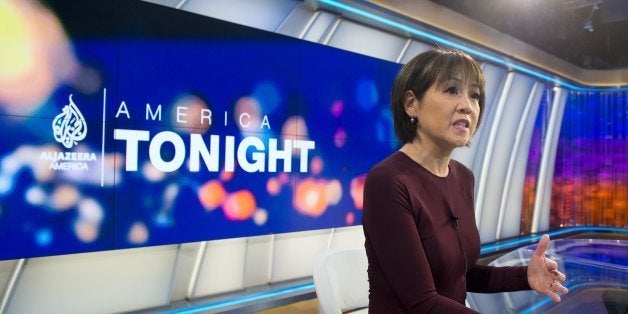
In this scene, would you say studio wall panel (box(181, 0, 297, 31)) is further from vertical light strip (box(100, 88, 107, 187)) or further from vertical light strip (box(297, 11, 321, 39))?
vertical light strip (box(100, 88, 107, 187))

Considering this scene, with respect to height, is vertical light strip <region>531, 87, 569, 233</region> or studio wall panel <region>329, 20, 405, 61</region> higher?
studio wall panel <region>329, 20, 405, 61</region>

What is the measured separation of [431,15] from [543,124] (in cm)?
394

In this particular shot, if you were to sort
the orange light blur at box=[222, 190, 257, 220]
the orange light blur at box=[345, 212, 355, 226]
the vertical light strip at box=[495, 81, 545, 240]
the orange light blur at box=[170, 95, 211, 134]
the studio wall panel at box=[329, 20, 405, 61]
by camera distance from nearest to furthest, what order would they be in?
1. the orange light blur at box=[170, 95, 211, 134]
2. the orange light blur at box=[222, 190, 257, 220]
3. the orange light blur at box=[345, 212, 355, 226]
4. the studio wall panel at box=[329, 20, 405, 61]
5. the vertical light strip at box=[495, 81, 545, 240]

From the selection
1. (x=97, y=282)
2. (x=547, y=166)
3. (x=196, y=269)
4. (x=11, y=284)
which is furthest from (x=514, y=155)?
(x=11, y=284)

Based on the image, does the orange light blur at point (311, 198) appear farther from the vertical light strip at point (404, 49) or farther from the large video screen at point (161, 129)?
the vertical light strip at point (404, 49)

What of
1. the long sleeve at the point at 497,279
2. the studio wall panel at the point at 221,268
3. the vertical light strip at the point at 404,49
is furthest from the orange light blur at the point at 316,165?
the long sleeve at the point at 497,279

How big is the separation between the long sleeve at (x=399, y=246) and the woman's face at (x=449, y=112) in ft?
0.51

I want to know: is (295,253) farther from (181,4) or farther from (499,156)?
(499,156)

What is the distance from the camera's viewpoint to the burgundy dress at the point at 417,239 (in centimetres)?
89

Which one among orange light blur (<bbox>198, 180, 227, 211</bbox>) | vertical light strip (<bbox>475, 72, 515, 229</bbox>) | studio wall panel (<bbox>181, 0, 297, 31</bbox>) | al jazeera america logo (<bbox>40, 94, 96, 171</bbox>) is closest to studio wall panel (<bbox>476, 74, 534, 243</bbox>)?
vertical light strip (<bbox>475, 72, 515, 229</bbox>)

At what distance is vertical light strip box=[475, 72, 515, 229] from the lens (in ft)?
21.7

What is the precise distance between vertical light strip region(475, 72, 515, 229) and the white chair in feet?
17.9

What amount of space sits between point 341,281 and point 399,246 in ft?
1.88

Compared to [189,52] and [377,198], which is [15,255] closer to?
[189,52]
